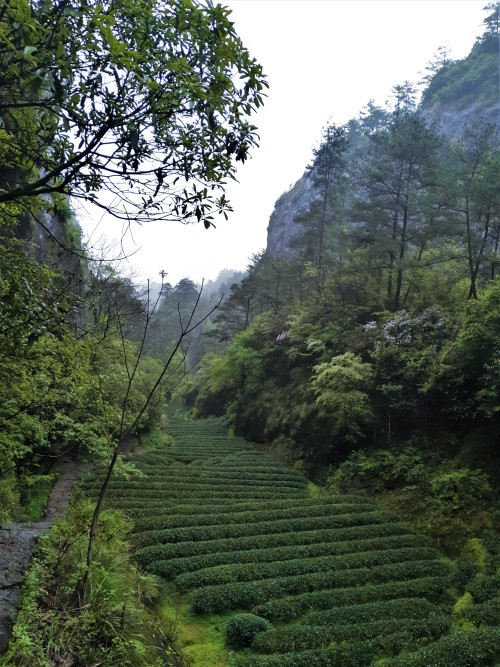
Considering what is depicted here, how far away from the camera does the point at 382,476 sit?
15422mm

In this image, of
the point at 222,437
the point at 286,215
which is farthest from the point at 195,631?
the point at 286,215

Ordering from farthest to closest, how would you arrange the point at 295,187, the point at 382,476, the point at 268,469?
the point at 295,187, the point at 268,469, the point at 382,476

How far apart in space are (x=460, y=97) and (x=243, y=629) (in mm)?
66864

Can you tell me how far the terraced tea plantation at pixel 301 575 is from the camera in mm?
Result: 7531

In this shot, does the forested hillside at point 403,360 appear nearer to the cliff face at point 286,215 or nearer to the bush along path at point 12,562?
the bush along path at point 12,562

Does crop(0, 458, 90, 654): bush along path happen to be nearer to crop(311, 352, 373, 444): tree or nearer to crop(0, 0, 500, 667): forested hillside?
crop(0, 0, 500, 667): forested hillside

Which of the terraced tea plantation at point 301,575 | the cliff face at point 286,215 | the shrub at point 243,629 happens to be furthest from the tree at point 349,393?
the cliff face at point 286,215

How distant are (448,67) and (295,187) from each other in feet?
92.1

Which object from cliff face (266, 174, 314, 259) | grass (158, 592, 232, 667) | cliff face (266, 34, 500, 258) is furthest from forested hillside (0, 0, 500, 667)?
cliff face (266, 174, 314, 259)

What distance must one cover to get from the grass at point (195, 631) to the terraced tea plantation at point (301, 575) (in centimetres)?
8

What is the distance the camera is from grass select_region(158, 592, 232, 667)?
7691 millimetres

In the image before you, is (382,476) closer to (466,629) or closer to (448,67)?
(466,629)

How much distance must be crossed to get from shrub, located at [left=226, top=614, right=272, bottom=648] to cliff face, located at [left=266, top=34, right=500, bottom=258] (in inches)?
1602

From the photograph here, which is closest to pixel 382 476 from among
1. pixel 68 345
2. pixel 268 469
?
pixel 268 469
